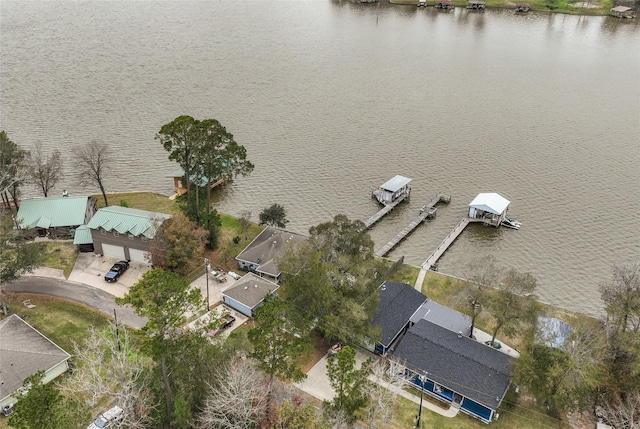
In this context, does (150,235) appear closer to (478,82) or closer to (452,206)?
(452,206)

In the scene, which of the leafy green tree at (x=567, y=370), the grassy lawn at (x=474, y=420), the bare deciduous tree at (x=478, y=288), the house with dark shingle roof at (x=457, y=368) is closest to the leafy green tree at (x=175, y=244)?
Answer: the house with dark shingle roof at (x=457, y=368)

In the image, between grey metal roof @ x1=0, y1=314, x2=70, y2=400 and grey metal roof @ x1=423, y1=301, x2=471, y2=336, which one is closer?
grey metal roof @ x1=0, y1=314, x2=70, y2=400

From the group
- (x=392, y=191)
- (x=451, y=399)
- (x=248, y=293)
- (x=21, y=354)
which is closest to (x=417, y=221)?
(x=392, y=191)

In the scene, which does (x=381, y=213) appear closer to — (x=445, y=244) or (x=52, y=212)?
(x=445, y=244)

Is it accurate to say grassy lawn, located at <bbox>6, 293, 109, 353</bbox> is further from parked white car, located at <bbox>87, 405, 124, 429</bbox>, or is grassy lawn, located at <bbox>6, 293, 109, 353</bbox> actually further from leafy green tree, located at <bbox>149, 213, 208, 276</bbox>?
parked white car, located at <bbox>87, 405, 124, 429</bbox>

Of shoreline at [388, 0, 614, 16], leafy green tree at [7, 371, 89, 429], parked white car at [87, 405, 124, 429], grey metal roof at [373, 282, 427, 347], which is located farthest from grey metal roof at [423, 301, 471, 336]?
shoreline at [388, 0, 614, 16]

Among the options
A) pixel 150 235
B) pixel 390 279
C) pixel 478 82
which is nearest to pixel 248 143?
pixel 150 235
